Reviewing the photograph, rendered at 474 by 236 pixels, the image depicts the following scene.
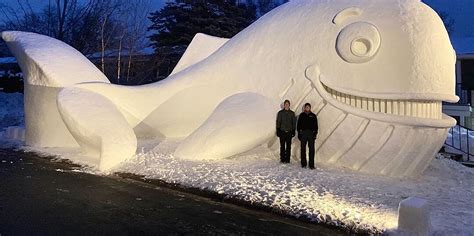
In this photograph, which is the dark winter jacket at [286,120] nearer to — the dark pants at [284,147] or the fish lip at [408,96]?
the dark pants at [284,147]

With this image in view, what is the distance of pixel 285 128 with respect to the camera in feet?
24.4

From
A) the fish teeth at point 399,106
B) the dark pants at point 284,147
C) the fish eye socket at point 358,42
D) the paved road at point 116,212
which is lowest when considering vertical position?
the paved road at point 116,212

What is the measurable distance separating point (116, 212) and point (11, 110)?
651 inches

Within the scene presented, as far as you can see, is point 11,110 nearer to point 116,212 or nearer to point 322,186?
point 116,212

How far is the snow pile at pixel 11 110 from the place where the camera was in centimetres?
1696

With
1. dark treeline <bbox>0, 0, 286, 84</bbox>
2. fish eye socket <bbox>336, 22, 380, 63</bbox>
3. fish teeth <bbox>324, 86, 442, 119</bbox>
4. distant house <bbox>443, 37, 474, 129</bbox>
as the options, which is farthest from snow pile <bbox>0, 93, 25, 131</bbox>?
distant house <bbox>443, 37, 474, 129</bbox>

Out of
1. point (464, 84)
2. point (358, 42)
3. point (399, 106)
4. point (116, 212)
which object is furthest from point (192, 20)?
point (116, 212)

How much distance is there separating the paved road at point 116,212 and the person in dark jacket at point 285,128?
2354mm

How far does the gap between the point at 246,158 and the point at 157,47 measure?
628 inches

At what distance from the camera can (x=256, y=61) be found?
27.1 feet

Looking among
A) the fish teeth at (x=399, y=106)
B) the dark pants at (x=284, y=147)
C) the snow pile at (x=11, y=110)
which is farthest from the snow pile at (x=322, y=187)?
the snow pile at (x=11, y=110)

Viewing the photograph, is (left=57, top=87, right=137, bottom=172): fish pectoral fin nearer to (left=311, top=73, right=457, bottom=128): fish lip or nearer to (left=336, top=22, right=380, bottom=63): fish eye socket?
(left=311, top=73, right=457, bottom=128): fish lip

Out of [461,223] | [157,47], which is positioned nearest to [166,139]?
[461,223]

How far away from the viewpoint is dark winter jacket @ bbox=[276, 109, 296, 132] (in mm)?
7418
